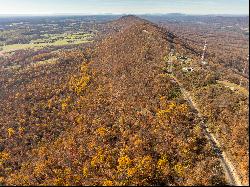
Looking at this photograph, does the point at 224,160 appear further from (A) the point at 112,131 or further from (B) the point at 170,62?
(B) the point at 170,62

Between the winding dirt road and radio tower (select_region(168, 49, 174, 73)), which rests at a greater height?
radio tower (select_region(168, 49, 174, 73))

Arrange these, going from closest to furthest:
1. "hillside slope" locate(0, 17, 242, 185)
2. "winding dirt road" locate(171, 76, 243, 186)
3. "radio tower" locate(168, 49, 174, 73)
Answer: "winding dirt road" locate(171, 76, 243, 186), "hillside slope" locate(0, 17, 242, 185), "radio tower" locate(168, 49, 174, 73)

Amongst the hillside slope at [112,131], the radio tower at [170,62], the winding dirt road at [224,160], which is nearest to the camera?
the winding dirt road at [224,160]

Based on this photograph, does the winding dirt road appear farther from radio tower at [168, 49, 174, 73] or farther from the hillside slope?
radio tower at [168, 49, 174, 73]

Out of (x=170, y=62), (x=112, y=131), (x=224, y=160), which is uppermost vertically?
(x=170, y=62)

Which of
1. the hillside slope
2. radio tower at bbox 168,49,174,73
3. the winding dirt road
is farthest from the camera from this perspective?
radio tower at bbox 168,49,174,73

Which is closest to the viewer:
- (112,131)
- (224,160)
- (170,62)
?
(224,160)

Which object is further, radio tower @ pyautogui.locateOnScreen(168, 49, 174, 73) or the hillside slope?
radio tower @ pyautogui.locateOnScreen(168, 49, 174, 73)

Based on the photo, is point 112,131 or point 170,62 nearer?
point 112,131

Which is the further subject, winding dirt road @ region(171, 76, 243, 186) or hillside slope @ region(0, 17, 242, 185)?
hillside slope @ region(0, 17, 242, 185)

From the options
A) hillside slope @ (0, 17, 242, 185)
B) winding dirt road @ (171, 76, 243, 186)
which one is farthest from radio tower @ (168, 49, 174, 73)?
winding dirt road @ (171, 76, 243, 186)

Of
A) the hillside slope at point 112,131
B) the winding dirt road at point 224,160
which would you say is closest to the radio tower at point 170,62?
the hillside slope at point 112,131

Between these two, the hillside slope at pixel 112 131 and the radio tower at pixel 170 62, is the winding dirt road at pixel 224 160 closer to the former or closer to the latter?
the hillside slope at pixel 112 131

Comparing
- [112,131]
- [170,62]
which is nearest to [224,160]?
[112,131]
